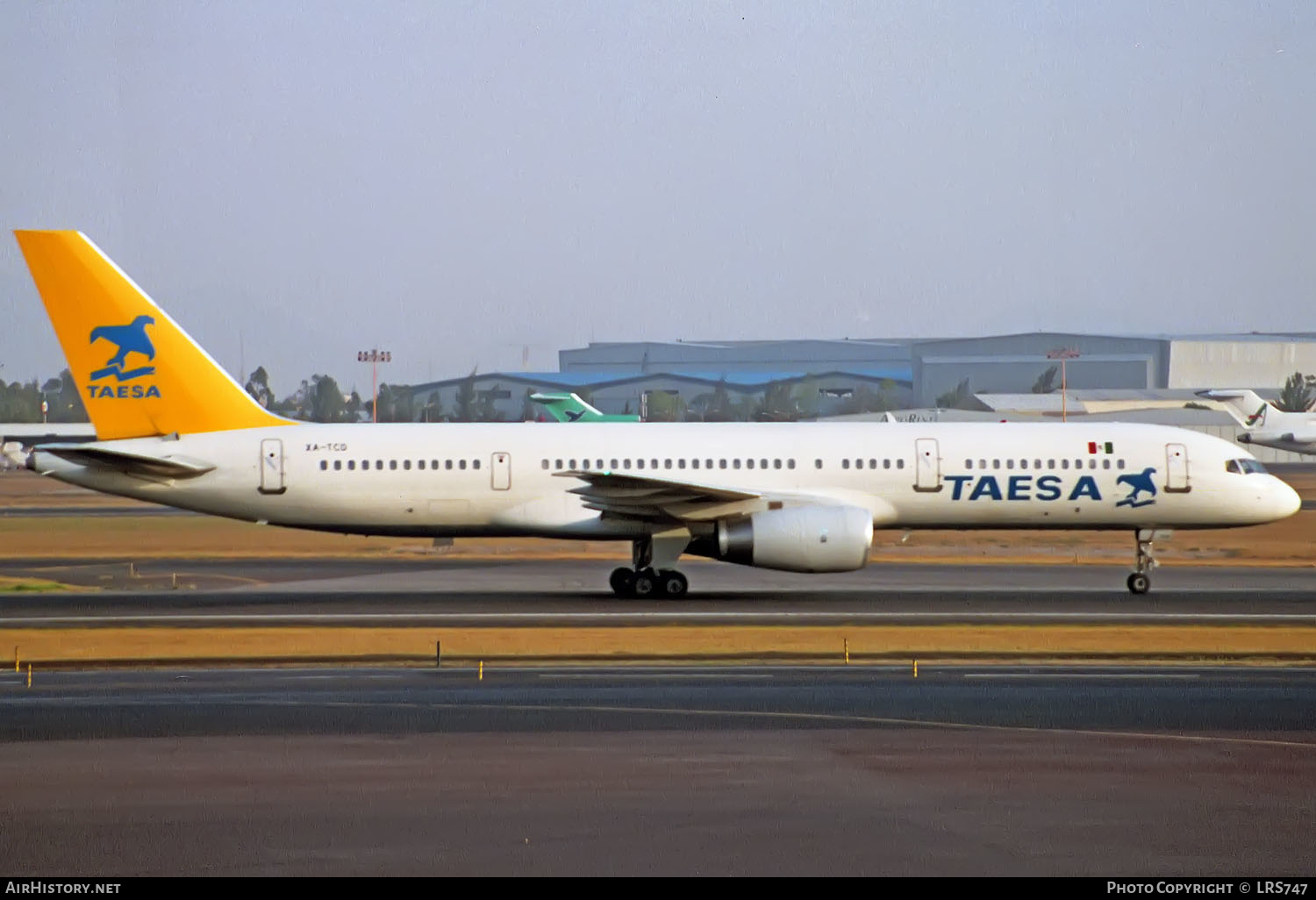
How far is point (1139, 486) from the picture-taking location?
34.0 m

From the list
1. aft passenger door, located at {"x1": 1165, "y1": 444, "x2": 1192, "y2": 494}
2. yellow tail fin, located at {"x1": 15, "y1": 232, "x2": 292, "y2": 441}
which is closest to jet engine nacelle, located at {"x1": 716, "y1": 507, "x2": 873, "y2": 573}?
aft passenger door, located at {"x1": 1165, "y1": 444, "x2": 1192, "y2": 494}

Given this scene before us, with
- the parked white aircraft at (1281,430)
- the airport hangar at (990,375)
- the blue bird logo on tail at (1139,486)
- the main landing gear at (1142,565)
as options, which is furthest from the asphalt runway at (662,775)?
the airport hangar at (990,375)

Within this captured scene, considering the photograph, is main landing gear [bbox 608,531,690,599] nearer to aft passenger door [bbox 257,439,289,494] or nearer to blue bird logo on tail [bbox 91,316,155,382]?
aft passenger door [bbox 257,439,289,494]

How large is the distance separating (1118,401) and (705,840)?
452 feet

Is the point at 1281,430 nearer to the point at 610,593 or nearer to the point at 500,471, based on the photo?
the point at 610,593

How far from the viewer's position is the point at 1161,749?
1603 centimetres

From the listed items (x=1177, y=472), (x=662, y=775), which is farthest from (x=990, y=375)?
(x=662, y=775)

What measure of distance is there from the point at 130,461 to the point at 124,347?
280 cm

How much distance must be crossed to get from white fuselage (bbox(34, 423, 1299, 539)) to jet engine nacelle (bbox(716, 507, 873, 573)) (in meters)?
1.81

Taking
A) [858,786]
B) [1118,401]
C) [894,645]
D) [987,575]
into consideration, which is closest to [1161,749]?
[858,786]
